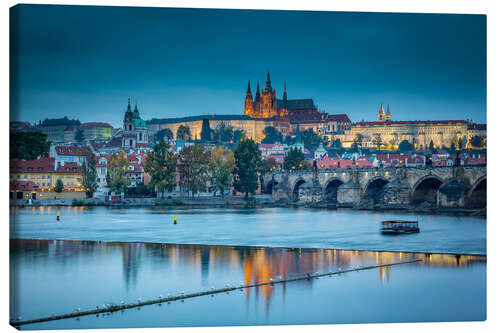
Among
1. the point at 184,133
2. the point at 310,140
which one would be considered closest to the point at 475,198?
the point at 184,133

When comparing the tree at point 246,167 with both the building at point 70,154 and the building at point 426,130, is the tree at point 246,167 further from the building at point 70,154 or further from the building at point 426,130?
the building at point 70,154

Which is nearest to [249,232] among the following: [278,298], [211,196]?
[278,298]

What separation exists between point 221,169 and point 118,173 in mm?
4962

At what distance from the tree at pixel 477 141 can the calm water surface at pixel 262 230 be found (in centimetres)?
130

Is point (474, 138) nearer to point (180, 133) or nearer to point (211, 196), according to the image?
point (211, 196)

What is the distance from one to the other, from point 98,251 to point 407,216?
39.2 ft

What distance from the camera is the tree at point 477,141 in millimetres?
12110

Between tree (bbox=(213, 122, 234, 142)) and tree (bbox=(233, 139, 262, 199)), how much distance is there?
30.3ft

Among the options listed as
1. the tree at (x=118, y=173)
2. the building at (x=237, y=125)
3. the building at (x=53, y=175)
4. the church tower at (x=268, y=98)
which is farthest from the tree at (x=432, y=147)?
the tree at (x=118, y=173)

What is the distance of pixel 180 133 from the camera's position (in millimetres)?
44562

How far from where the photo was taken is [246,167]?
34375mm

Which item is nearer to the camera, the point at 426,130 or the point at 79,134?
→ the point at 426,130

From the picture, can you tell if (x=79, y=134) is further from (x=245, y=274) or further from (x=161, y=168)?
(x=245, y=274)

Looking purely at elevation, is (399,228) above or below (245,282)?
above
